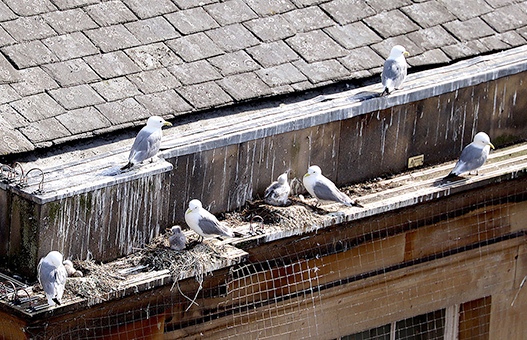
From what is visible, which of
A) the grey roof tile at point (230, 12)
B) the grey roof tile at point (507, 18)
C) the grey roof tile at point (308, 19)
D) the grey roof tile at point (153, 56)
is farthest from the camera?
the grey roof tile at point (507, 18)

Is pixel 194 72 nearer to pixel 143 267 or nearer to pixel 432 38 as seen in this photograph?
pixel 143 267

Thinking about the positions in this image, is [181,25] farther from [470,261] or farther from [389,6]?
[470,261]

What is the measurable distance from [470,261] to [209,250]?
3004 mm

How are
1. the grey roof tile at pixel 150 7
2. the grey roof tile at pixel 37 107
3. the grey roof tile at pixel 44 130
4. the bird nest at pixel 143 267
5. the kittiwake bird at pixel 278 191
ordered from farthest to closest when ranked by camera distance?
the grey roof tile at pixel 150 7
the kittiwake bird at pixel 278 191
the grey roof tile at pixel 37 107
the grey roof tile at pixel 44 130
the bird nest at pixel 143 267

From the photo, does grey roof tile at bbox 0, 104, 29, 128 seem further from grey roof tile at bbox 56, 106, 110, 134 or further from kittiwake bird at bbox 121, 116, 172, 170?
kittiwake bird at bbox 121, 116, 172, 170

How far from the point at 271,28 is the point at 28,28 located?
7.25 feet

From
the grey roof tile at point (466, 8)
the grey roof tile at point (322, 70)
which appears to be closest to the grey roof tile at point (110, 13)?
the grey roof tile at point (322, 70)

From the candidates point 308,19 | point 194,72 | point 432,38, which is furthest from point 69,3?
point 432,38

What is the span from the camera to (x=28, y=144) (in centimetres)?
752

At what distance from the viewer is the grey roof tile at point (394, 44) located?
9383 mm

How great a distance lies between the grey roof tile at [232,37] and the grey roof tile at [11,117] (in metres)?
1.99

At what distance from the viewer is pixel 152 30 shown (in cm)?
870

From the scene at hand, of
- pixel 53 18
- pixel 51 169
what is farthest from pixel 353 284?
pixel 53 18

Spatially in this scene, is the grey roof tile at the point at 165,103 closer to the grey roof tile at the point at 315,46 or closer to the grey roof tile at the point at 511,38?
the grey roof tile at the point at 315,46
